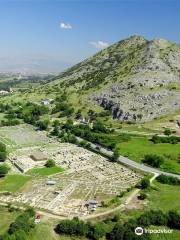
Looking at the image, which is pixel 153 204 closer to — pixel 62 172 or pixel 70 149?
pixel 62 172

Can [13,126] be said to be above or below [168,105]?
below

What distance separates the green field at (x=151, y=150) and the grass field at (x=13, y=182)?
34.2 m

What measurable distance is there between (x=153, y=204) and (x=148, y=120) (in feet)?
284

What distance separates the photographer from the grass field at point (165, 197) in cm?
7788

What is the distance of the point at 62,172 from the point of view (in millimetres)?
101688

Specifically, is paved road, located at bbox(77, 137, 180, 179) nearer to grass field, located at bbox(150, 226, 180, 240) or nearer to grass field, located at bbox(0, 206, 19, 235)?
grass field, located at bbox(150, 226, 180, 240)

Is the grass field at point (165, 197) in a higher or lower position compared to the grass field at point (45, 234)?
higher

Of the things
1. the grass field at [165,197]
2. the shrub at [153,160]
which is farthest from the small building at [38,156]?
the grass field at [165,197]

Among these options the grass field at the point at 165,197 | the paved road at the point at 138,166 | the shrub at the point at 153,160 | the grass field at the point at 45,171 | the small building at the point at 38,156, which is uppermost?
the shrub at the point at 153,160

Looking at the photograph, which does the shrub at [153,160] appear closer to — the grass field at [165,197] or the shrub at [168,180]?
the shrub at [168,180]

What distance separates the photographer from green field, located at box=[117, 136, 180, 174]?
349 ft

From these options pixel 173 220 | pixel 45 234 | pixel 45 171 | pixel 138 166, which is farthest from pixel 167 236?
pixel 45 171

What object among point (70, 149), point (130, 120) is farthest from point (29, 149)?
point (130, 120)

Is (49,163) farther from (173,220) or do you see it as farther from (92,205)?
(173,220)
